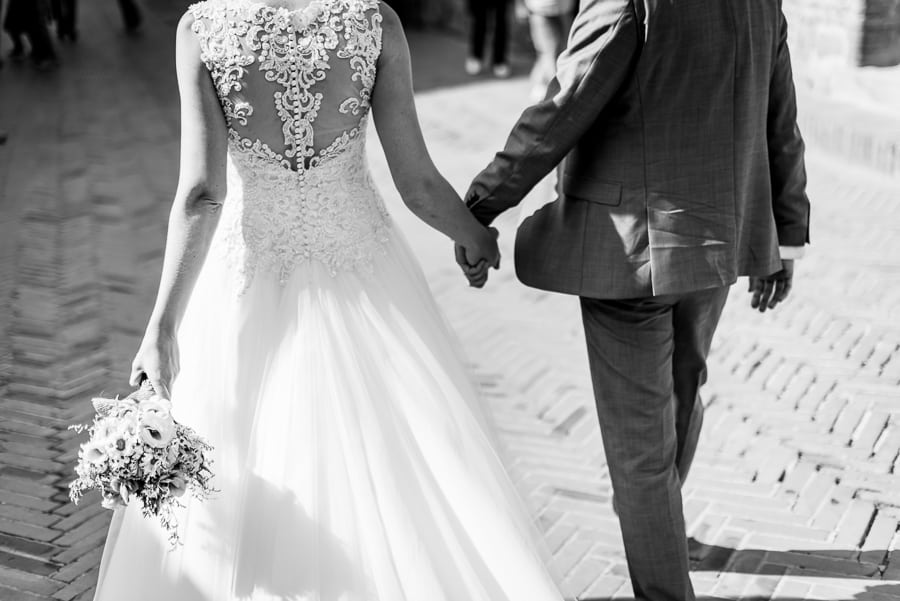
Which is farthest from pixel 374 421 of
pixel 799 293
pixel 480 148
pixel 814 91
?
pixel 814 91

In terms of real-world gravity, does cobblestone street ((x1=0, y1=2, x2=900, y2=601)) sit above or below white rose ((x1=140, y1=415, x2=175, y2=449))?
below

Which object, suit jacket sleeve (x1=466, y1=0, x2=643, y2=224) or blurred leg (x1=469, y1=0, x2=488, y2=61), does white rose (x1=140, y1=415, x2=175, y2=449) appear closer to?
suit jacket sleeve (x1=466, y1=0, x2=643, y2=224)

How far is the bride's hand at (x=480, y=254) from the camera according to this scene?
10.2 ft

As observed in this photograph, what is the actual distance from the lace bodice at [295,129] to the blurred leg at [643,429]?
0.70 meters

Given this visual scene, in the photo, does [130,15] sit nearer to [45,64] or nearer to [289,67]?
[45,64]

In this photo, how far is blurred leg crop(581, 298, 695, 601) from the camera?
9.74 feet

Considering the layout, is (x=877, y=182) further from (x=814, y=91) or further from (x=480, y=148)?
(x=480, y=148)

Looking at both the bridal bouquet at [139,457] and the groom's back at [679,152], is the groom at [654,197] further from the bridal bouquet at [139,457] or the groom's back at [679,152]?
the bridal bouquet at [139,457]

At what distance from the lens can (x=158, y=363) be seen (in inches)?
105

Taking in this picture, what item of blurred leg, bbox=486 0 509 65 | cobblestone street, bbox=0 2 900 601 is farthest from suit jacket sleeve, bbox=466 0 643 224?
blurred leg, bbox=486 0 509 65

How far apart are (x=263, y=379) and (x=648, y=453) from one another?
1082mm

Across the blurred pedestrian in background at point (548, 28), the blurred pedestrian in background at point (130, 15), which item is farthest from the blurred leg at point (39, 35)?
the blurred pedestrian in background at point (548, 28)

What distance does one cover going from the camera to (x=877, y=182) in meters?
7.42

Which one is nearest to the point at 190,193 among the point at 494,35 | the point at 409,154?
the point at 409,154
